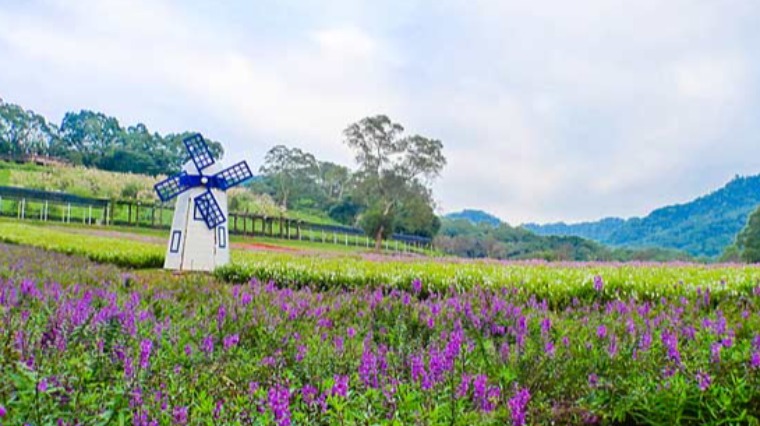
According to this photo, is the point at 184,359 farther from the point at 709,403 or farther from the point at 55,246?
the point at 55,246

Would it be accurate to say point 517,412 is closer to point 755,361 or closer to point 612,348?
point 755,361

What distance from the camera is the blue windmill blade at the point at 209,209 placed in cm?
1215

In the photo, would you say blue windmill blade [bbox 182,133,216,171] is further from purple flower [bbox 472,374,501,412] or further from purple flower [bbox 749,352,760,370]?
purple flower [bbox 749,352,760,370]

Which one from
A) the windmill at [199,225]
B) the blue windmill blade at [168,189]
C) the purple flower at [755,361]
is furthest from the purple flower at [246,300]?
the blue windmill blade at [168,189]

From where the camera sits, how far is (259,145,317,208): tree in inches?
3784

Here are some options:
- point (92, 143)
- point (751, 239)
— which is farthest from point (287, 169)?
point (751, 239)

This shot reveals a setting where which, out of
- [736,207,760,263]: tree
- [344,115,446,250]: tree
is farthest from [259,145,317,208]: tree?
[736,207,760,263]: tree

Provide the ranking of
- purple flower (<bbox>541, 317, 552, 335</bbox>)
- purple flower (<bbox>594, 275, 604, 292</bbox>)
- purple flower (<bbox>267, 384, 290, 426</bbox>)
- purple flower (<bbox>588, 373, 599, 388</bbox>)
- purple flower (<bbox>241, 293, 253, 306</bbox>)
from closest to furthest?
purple flower (<bbox>267, 384, 290, 426</bbox>), purple flower (<bbox>588, 373, 599, 388</bbox>), purple flower (<bbox>541, 317, 552, 335</bbox>), purple flower (<bbox>241, 293, 253, 306</bbox>), purple flower (<bbox>594, 275, 604, 292</bbox>)

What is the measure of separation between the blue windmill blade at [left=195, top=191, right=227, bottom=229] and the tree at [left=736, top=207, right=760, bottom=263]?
33.0 metres

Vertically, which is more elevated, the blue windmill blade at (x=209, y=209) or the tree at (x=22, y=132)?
the tree at (x=22, y=132)

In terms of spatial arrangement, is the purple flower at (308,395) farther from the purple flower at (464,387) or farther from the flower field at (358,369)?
the purple flower at (464,387)

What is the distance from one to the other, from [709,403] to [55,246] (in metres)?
17.4

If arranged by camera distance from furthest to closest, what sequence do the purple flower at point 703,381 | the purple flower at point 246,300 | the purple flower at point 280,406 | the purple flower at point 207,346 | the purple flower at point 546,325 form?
the purple flower at point 246,300
the purple flower at point 546,325
the purple flower at point 207,346
the purple flower at point 703,381
the purple flower at point 280,406

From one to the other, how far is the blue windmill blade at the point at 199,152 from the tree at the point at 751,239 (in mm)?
33113
